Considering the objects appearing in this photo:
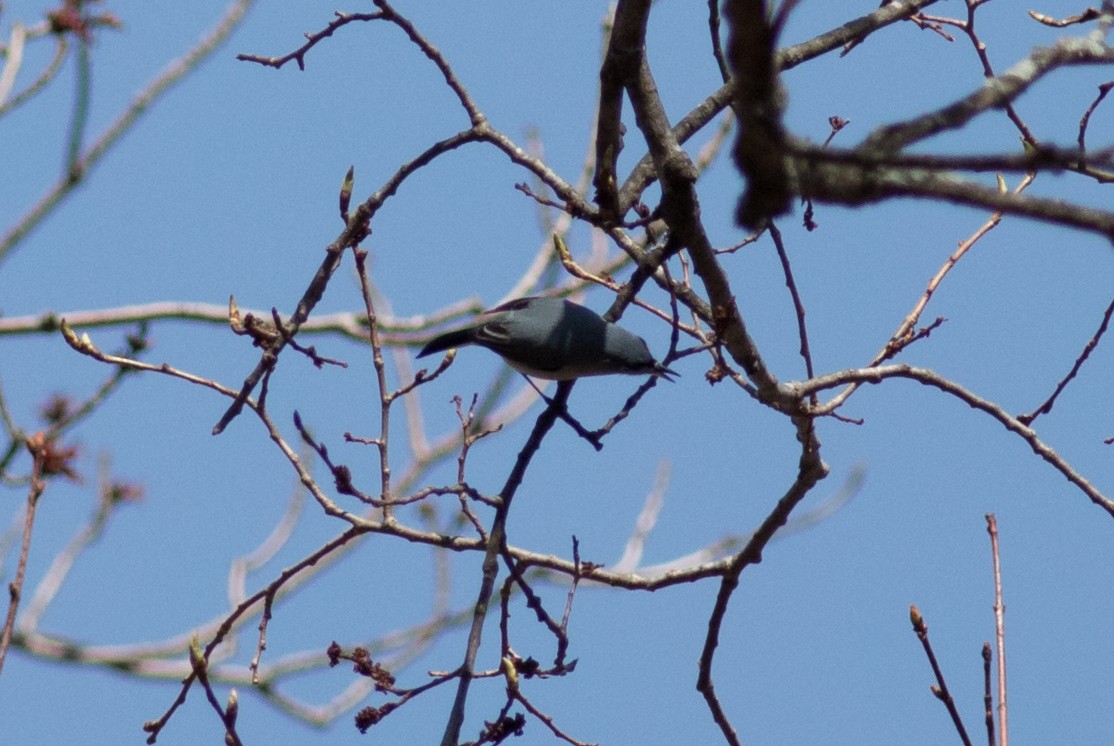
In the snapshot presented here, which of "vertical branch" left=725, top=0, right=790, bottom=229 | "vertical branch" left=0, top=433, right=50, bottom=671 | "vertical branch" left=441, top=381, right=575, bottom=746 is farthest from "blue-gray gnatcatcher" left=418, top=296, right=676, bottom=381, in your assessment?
"vertical branch" left=725, top=0, right=790, bottom=229

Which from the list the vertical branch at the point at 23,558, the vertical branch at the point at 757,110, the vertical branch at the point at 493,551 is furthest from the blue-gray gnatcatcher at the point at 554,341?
the vertical branch at the point at 757,110

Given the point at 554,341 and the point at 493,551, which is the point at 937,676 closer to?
the point at 493,551

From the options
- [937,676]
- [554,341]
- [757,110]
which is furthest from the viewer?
[554,341]

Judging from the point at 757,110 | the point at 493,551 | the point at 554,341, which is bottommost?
the point at 757,110

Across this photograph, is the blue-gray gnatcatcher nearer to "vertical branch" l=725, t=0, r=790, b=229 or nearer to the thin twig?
the thin twig

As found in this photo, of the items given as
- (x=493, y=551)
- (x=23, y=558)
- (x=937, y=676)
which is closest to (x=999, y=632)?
(x=937, y=676)

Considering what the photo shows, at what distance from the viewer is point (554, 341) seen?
4.43m

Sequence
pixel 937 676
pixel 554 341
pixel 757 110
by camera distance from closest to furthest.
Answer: pixel 757 110
pixel 937 676
pixel 554 341

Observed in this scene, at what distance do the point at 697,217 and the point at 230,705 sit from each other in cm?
143

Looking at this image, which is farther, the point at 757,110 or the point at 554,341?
the point at 554,341

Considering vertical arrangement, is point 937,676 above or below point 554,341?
below

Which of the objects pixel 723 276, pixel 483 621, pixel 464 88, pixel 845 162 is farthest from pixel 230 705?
pixel 845 162

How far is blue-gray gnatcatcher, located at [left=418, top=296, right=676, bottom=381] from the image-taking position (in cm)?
438

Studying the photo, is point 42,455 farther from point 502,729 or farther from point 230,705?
point 502,729
